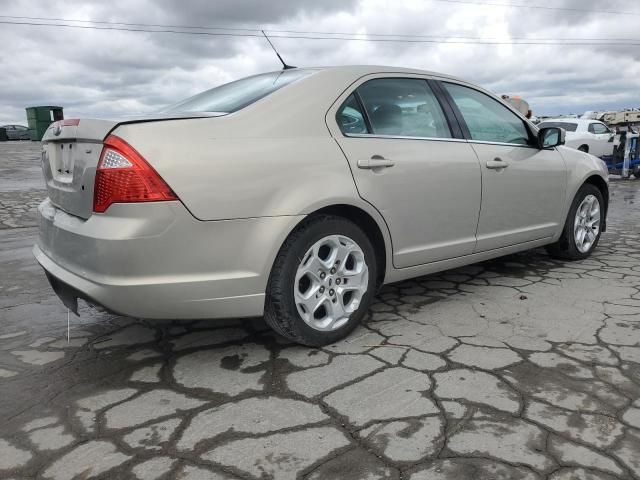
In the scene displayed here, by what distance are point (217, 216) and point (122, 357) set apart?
1038 millimetres

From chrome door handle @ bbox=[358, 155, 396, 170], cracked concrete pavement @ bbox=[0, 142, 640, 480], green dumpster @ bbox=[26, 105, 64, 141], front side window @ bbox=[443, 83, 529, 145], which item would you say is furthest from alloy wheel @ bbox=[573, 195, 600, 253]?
green dumpster @ bbox=[26, 105, 64, 141]

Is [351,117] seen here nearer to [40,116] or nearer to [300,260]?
[300,260]

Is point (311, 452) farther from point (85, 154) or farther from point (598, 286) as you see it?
point (598, 286)

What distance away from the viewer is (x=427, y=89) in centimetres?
353

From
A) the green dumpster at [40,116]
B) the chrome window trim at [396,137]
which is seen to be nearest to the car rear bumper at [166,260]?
the chrome window trim at [396,137]

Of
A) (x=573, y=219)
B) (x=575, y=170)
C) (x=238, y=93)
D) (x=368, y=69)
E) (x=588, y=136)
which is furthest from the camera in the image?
(x=588, y=136)

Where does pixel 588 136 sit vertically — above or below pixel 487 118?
below

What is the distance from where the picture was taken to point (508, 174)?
3803 mm

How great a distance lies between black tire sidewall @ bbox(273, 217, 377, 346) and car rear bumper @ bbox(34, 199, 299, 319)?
11 centimetres

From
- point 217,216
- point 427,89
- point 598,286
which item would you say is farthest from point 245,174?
point 598,286

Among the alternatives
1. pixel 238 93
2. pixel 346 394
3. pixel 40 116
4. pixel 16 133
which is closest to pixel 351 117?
pixel 238 93

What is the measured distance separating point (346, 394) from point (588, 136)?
1719 cm

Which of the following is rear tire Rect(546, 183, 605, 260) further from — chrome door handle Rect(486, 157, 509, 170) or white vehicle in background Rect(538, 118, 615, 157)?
white vehicle in background Rect(538, 118, 615, 157)

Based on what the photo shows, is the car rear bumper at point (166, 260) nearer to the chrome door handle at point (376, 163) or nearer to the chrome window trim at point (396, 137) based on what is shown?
the chrome door handle at point (376, 163)
